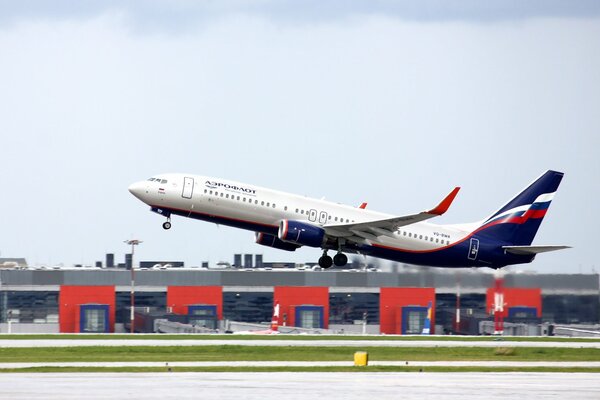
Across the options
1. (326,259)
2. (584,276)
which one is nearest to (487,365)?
(326,259)

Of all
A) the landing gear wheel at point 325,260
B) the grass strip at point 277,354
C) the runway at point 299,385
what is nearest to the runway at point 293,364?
the grass strip at point 277,354

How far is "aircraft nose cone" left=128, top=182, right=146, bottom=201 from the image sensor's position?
68.3 meters

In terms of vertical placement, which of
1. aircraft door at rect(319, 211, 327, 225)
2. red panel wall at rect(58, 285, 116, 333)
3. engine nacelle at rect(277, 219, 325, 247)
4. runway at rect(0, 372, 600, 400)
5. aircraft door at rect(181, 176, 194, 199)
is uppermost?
aircraft door at rect(181, 176, 194, 199)

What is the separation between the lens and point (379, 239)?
7256 centimetres

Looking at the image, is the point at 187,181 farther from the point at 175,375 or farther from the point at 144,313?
the point at 144,313

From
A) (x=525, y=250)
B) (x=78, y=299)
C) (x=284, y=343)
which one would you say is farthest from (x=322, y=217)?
(x=78, y=299)

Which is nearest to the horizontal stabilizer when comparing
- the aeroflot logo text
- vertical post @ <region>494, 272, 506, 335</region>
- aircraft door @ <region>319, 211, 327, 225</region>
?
vertical post @ <region>494, 272, 506, 335</region>

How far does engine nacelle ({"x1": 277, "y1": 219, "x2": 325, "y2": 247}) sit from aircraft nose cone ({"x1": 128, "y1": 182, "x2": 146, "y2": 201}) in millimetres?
8114

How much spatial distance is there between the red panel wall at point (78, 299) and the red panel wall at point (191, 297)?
527cm

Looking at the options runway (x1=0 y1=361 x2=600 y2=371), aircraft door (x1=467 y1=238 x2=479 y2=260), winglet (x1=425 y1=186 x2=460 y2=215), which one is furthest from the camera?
aircraft door (x1=467 y1=238 x2=479 y2=260)

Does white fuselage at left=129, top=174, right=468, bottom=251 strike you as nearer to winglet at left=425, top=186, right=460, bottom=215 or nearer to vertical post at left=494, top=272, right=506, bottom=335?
winglet at left=425, top=186, right=460, bottom=215

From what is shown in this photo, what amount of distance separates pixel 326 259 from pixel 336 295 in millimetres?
34393

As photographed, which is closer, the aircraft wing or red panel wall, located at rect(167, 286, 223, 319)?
the aircraft wing

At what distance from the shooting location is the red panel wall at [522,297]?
83.8 meters
